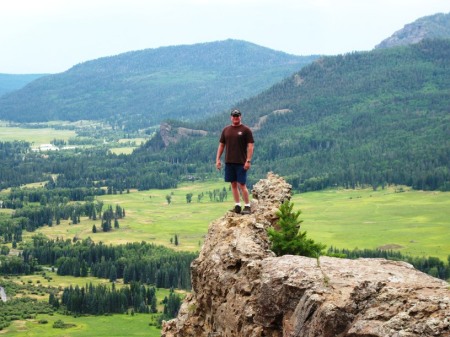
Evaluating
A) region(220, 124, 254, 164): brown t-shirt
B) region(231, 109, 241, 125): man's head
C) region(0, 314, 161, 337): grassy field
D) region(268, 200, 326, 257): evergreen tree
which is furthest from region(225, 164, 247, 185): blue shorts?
region(0, 314, 161, 337): grassy field

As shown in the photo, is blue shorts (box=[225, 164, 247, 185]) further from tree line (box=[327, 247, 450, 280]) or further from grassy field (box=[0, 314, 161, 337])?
tree line (box=[327, 247, 450, 280])

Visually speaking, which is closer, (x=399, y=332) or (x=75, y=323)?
(x=399, y=332)

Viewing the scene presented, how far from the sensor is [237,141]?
123 feet

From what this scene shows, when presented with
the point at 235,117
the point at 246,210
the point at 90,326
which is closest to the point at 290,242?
the point at 235,117

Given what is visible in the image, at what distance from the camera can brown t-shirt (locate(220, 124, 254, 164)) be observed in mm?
37219

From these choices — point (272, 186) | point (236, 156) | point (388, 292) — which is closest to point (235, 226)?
point (236, 156)

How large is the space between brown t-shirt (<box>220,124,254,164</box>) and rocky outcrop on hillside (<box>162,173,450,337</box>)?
9.54 feet

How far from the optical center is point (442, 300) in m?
21.5

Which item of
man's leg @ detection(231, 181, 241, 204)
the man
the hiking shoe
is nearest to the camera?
the man

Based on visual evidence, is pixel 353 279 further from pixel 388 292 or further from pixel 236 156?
pixel 236 156

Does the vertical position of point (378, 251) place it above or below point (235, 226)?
below

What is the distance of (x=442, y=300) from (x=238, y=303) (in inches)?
427

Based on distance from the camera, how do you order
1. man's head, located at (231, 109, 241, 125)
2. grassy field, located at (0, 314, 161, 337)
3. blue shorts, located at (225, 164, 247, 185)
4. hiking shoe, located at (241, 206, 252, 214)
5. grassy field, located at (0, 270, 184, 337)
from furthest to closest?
1. grassy field, located at (0, 270, 184, 337)
2. grassy field, located at (0, 314, 161, 337)
3. hiking shoe, located at (241, 206, 252, 214)
4. blue shorts, located at (225, 164, 247, 185)
5. man's head, located at (231, 109, 241, 125)

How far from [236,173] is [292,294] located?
38.5 feet
